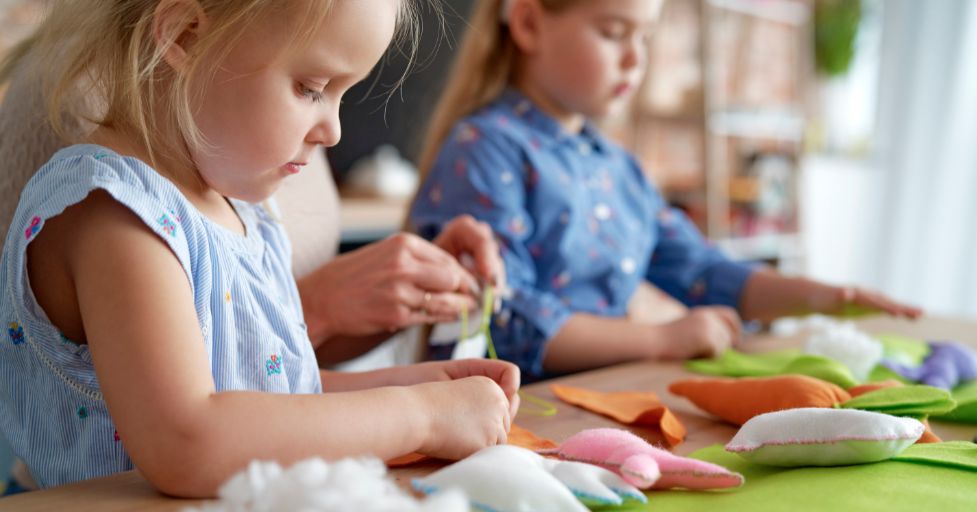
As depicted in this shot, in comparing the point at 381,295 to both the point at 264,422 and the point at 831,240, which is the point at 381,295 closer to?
the point at 264,422

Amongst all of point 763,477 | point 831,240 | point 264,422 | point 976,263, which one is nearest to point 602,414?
point 763,477

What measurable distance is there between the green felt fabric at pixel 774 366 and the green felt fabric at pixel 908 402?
0.10 meters

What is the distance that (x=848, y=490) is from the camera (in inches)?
22.9

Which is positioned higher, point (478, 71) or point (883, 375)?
point (478, 71)

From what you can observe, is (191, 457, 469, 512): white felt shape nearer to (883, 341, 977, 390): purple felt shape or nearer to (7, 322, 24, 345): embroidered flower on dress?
(7, 322, 24, 345): embroidered flower on dress

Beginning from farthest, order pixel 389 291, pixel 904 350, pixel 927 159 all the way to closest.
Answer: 1. pixel 927 159
2. pixel 904 350
3. pixel 389 291

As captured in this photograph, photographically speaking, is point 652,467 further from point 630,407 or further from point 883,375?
point 883,375

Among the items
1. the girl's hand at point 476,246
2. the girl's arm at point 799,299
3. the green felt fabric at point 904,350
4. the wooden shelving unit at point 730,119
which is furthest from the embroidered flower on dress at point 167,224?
the wooden shelving unit at point 730,119

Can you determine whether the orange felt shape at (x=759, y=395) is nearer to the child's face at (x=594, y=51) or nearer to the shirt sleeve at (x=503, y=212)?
the shirt sleeve at (x=503, y=212)

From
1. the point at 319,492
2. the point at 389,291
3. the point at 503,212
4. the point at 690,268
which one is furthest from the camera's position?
the point at 690,268

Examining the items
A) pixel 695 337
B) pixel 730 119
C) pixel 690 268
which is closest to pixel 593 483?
pixel 695 337

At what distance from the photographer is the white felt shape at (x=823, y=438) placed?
62 cm

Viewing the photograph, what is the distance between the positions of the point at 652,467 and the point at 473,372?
0.67 feet

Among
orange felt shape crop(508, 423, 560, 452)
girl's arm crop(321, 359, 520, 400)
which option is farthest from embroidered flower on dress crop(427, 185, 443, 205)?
orange felt shape crop(508, 423, 560, 452)
